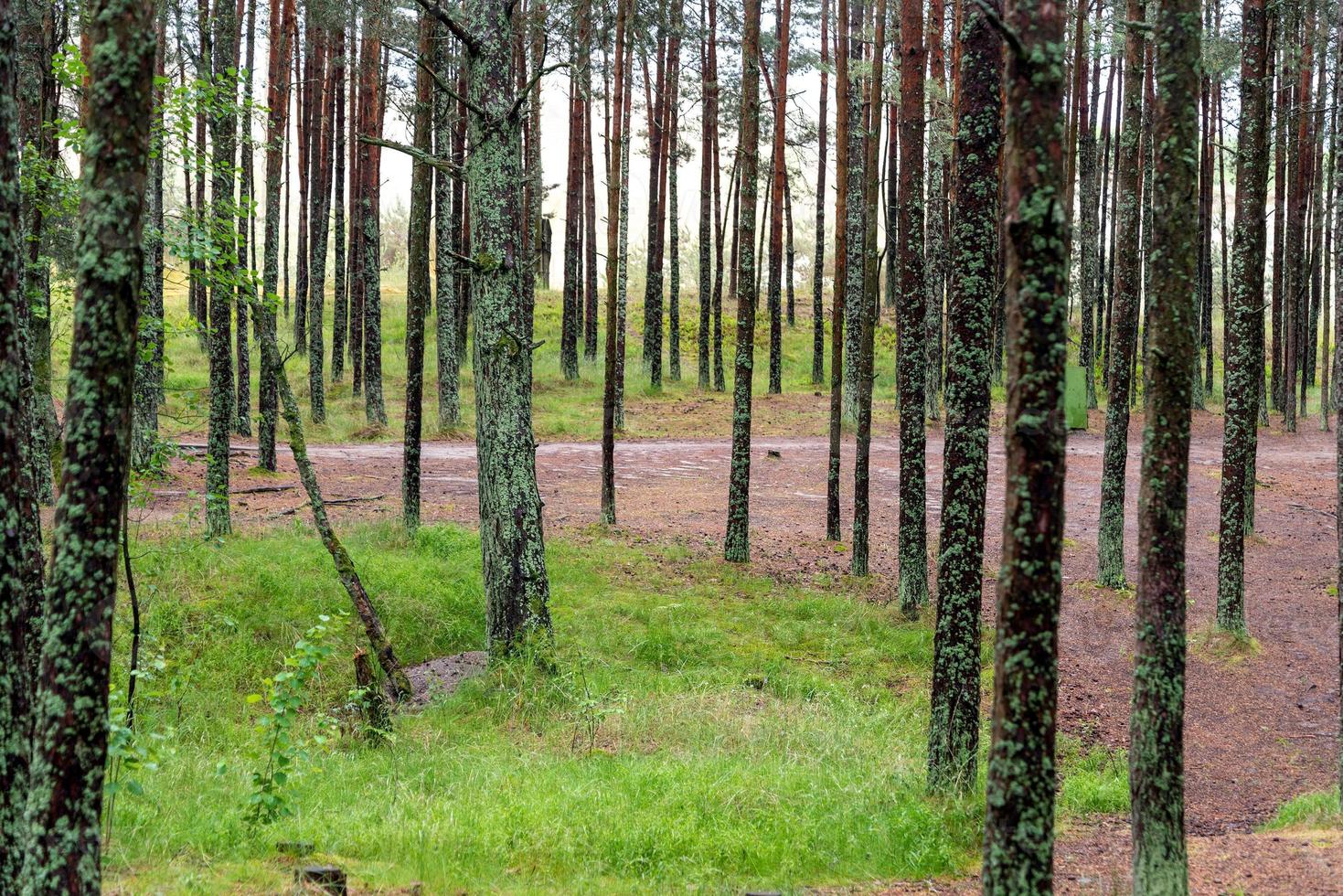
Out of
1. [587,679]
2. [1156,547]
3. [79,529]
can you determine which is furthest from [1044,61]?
[587,679]

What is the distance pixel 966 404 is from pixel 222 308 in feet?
25.5

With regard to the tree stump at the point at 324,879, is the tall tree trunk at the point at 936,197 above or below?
above

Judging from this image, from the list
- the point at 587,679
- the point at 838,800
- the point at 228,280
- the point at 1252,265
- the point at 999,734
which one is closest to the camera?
the point at 999,734

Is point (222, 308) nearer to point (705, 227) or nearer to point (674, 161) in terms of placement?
point (674, 161)

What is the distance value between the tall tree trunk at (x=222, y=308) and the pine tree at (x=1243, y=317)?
33.9ft

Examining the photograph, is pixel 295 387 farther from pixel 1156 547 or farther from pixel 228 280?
pixel 1156 547

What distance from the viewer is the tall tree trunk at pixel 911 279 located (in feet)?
35.5

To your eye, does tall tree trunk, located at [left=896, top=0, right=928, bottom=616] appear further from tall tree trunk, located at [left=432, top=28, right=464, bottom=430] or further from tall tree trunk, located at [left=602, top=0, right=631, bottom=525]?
tall tree trunk, located at [left=432, top=28, right=464, bottom=430]

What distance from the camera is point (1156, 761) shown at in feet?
15.8

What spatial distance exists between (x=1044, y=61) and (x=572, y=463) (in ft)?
56.4

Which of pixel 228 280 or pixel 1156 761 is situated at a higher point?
pixel 228 280

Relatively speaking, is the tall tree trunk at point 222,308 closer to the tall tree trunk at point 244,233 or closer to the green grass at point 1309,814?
the tall tree trunk at point 244,233

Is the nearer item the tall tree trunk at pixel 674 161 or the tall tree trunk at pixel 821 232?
the tall tree trunk at pixel 674 161

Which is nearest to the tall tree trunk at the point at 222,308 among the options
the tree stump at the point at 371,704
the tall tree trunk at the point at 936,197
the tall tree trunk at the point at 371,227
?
the tree stump at the point at 371,704
